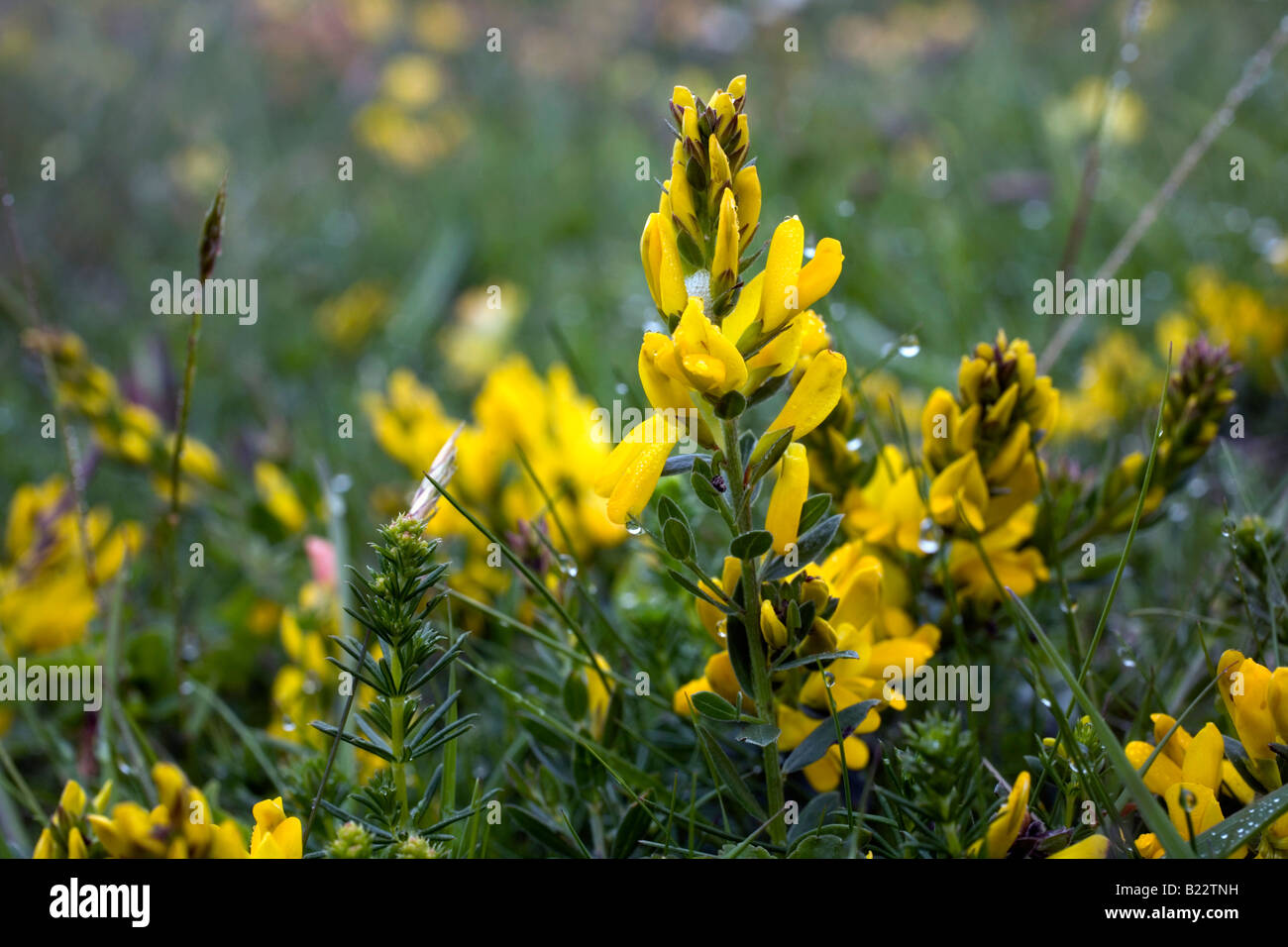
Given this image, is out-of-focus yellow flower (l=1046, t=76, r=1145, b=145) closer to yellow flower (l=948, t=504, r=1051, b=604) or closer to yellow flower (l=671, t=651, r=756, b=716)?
yellow flower (l=948, t=504, r=1051, b=604)

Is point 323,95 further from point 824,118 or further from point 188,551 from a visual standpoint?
point 188,551

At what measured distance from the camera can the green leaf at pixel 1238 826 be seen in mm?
720

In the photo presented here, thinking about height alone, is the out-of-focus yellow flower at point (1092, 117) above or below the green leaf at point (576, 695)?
above

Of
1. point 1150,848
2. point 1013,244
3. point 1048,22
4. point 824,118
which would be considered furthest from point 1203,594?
point 1048,22

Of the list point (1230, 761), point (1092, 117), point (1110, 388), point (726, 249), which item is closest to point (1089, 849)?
point (1230, 761)

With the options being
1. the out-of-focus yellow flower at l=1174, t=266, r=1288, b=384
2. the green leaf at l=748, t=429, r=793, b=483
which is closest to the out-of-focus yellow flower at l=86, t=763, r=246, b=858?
the green leaf at l=748, t=429, r=793, b=483

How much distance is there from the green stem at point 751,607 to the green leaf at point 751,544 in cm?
2

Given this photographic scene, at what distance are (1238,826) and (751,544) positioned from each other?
412 millimetres

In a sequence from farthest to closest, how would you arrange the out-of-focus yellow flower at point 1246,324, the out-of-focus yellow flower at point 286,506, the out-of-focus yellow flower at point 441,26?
the out-of-focus yellow flower at point 441,26 < the out-of-focus yellow flower at point 1246,324 < the out-of-focus yellow flower at point 286,506

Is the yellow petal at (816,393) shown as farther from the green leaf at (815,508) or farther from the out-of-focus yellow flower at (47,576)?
the out-of-focus yellow flower at (47,576)

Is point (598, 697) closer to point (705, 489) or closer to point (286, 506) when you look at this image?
point (705, 489)

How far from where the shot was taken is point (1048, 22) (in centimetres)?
520

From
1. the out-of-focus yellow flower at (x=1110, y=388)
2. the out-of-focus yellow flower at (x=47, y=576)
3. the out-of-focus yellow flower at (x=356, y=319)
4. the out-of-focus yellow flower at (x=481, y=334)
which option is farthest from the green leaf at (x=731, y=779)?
the out-of-focus yellow flower at (x=356, y=319)

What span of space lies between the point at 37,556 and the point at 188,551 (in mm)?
471
